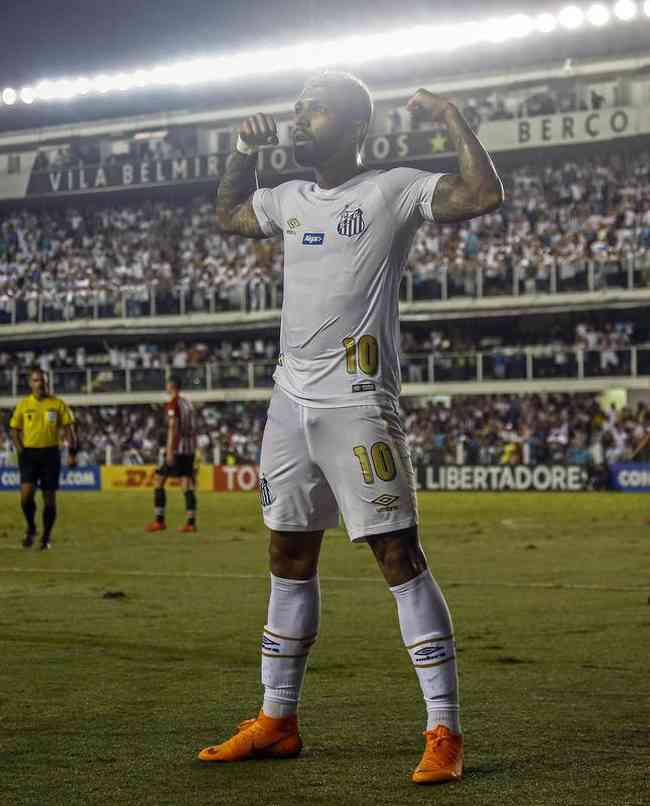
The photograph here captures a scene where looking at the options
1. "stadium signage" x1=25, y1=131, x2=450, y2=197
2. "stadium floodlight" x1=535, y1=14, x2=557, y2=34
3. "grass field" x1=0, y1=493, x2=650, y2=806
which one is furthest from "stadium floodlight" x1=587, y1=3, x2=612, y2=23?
"grass field" x1=0, y1=493, x2=650, y2=806

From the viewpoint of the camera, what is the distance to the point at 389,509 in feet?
16.0

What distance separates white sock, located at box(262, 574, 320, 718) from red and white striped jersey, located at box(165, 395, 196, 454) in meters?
14.4

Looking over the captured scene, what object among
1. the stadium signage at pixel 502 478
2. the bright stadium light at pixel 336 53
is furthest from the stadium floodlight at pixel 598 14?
the stadium signage at pixel 502 478

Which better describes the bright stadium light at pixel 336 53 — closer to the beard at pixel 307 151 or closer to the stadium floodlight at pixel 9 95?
the stadium floodlight at pixel 9 95

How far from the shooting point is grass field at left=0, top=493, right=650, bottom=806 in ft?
15.0

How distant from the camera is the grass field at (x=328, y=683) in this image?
15.0ft

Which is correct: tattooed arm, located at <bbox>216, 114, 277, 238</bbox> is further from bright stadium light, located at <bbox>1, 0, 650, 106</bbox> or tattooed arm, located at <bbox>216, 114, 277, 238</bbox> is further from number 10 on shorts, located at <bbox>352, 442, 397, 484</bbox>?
bright stadium light, located at <bbox>1, 0, 650, 106</bbox>

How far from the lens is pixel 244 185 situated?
568cm

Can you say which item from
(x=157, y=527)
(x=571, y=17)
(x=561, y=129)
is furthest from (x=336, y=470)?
(x=571, y=17)

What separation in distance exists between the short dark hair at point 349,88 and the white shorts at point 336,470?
1.12 meters

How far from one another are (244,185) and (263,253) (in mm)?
42237

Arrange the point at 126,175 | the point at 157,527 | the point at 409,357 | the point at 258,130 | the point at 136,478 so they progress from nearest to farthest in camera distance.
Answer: the point at 258,130 → the point at 157,527 → the point at 136,478 → the point at 409,357 → the point at 126,175

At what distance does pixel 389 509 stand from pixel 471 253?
3987 centimetres

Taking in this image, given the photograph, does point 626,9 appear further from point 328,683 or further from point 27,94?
point 328,683
